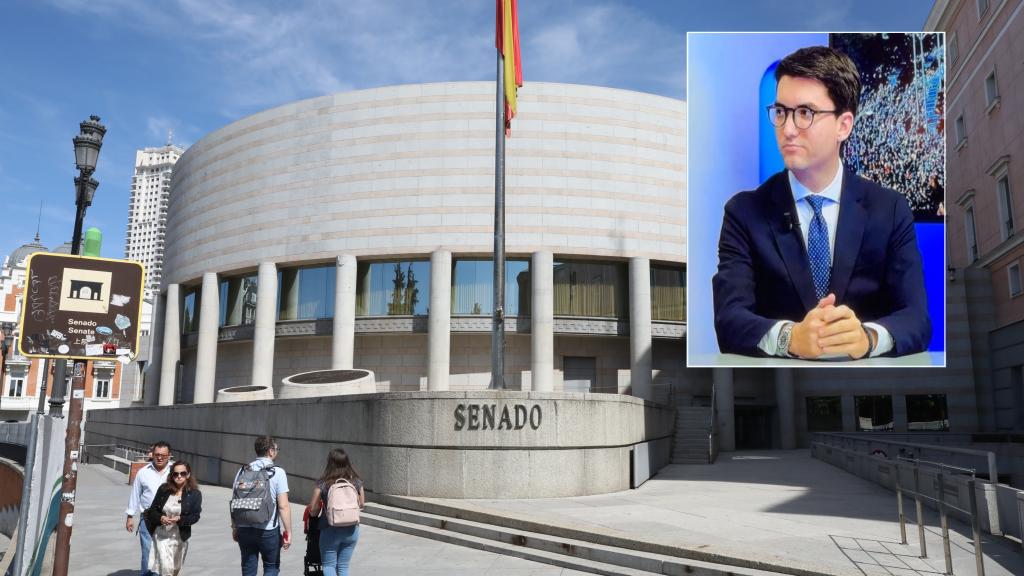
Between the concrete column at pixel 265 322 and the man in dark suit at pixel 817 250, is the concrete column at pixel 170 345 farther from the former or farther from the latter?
the man in dark suit at pixel 817 250

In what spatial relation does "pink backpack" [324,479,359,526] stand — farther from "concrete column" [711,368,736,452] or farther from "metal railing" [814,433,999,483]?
"concrete column" [711,368,736,452]

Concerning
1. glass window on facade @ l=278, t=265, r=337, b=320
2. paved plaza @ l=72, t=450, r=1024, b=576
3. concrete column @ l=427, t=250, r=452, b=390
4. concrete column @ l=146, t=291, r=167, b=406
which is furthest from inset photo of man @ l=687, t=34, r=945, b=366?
concrete column @ l=146, t=291, r=167, b=406

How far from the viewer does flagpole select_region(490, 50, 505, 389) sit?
17266mm

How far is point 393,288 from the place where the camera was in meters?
37.4

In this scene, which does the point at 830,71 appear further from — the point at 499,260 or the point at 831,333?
the point at 499,260

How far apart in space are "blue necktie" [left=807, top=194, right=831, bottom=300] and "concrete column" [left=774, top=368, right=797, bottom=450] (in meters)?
16.3

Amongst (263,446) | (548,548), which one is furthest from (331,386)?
(263,446)

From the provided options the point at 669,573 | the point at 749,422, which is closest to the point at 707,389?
the point at 749,422

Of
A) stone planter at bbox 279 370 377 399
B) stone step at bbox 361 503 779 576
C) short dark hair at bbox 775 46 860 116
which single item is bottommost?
stone step at bbox 361 503 779 576

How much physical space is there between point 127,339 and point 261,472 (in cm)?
277

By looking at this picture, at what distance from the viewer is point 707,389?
130 feet

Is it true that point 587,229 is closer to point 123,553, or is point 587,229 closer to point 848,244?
point 848,244

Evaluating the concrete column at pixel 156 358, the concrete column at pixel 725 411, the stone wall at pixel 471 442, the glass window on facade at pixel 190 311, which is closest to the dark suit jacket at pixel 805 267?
the stone wall at pixel 471 442

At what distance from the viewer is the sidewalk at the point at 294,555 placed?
10328 mm
